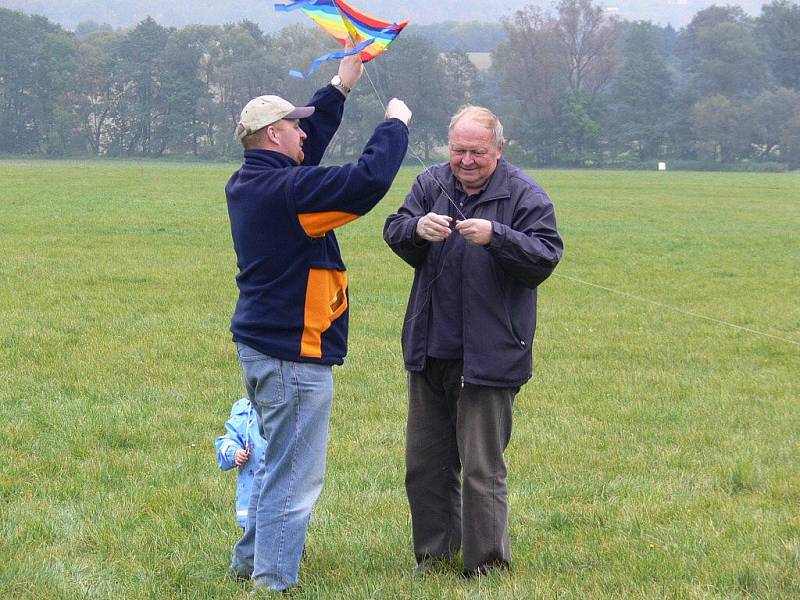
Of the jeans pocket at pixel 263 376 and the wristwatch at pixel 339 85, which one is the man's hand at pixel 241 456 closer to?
the jeans pocket at pixel 263 376

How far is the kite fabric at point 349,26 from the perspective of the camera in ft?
16.4

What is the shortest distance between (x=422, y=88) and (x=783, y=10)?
5767 centimetres

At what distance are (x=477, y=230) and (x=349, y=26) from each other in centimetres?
108

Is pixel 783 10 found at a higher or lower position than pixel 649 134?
higher

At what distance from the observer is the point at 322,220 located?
4535 mm

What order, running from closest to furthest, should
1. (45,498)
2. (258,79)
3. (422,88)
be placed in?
(45,498)
(422,88)
(258,79)

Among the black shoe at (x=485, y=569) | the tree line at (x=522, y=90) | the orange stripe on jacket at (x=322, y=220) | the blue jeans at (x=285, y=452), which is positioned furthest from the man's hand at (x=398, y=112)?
the tree line at (x=522, y=90)

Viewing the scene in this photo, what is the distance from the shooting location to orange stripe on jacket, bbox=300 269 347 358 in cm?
466

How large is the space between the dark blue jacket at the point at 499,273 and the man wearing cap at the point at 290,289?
0.49m

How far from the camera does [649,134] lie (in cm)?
10412

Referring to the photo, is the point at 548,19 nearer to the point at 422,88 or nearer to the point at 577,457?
the point at 422,88

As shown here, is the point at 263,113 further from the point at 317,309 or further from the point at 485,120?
the point at 485,120

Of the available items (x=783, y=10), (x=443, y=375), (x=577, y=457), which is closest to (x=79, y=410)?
(x=577, y=457)

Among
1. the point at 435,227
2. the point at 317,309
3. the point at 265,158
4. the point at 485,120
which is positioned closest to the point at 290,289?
the point at 317,309
